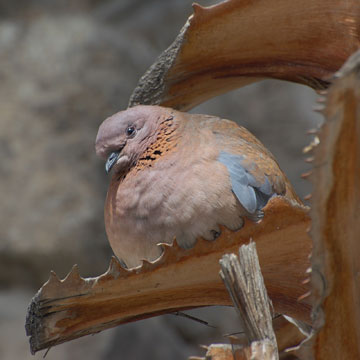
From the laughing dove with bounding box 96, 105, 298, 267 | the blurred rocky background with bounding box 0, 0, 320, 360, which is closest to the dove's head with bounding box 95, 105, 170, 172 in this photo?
the laughing dove with bounding box 96, 105, 298, 267

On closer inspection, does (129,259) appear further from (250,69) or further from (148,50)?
(148,50)

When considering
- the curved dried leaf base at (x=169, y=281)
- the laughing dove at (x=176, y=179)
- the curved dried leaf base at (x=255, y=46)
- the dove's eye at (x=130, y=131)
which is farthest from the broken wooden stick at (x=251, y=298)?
the dove's eye at (x=130, y=131)

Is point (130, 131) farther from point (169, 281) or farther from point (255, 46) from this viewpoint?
point (169, 281)

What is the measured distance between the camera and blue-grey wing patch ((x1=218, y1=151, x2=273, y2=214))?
1.38 m

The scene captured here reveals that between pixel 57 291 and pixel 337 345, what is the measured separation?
43 centimetres

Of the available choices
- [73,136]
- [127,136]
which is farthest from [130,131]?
[73,136]

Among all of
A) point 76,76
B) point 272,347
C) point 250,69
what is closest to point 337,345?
point 272,347

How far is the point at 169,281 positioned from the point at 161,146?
495 mm

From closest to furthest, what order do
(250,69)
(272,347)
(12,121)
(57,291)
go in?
(272,347)
(57,291)
(250,69)
(12,121)

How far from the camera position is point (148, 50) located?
11.5 ft

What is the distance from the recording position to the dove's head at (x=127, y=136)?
1.52 meters

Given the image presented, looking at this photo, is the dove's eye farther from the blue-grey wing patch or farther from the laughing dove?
the blue-grey wing patch

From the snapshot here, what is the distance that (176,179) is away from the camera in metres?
1.40

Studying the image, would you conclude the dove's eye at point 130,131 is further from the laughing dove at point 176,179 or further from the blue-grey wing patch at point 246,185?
the blue-grey wing patch at point 246,185
